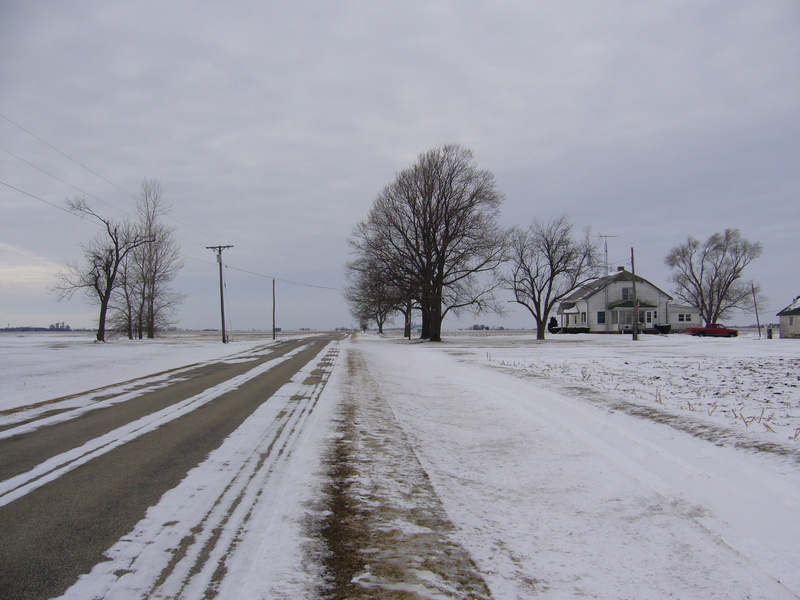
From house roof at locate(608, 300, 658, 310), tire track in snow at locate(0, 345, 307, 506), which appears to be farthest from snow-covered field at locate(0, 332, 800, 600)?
house roof at locate(608, 300, 658, 310)

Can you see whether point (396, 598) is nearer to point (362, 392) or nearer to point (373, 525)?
point (373, 525)

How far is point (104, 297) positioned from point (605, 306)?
49.7 m

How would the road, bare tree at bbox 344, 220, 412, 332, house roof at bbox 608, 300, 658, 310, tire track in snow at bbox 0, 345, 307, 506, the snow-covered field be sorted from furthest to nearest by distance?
house roof at bbox 608, 300, 658, 310
bare tree at bbox 344, 220, 412, 332
tire track in snow at bbox 0, 345, 307, 506
the road
the snow-covered field

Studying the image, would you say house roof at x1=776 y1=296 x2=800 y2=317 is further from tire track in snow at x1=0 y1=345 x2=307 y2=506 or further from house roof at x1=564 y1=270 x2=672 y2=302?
tire track in snow at x1=0 y1=345 x2=307 y2=506

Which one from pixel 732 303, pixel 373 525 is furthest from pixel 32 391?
pixel 732 303

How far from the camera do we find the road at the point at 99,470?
10.1ft

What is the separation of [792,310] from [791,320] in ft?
3.65

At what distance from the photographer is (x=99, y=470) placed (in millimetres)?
4996

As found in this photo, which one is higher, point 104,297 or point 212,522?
point 104,297

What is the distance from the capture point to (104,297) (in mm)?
35438

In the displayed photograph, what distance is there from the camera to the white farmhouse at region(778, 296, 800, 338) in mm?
45178

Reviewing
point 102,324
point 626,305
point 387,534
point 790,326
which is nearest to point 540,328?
point 626,305

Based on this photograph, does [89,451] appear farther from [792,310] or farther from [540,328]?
[792,310]

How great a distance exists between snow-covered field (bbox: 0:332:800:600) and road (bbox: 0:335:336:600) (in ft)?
0.82
